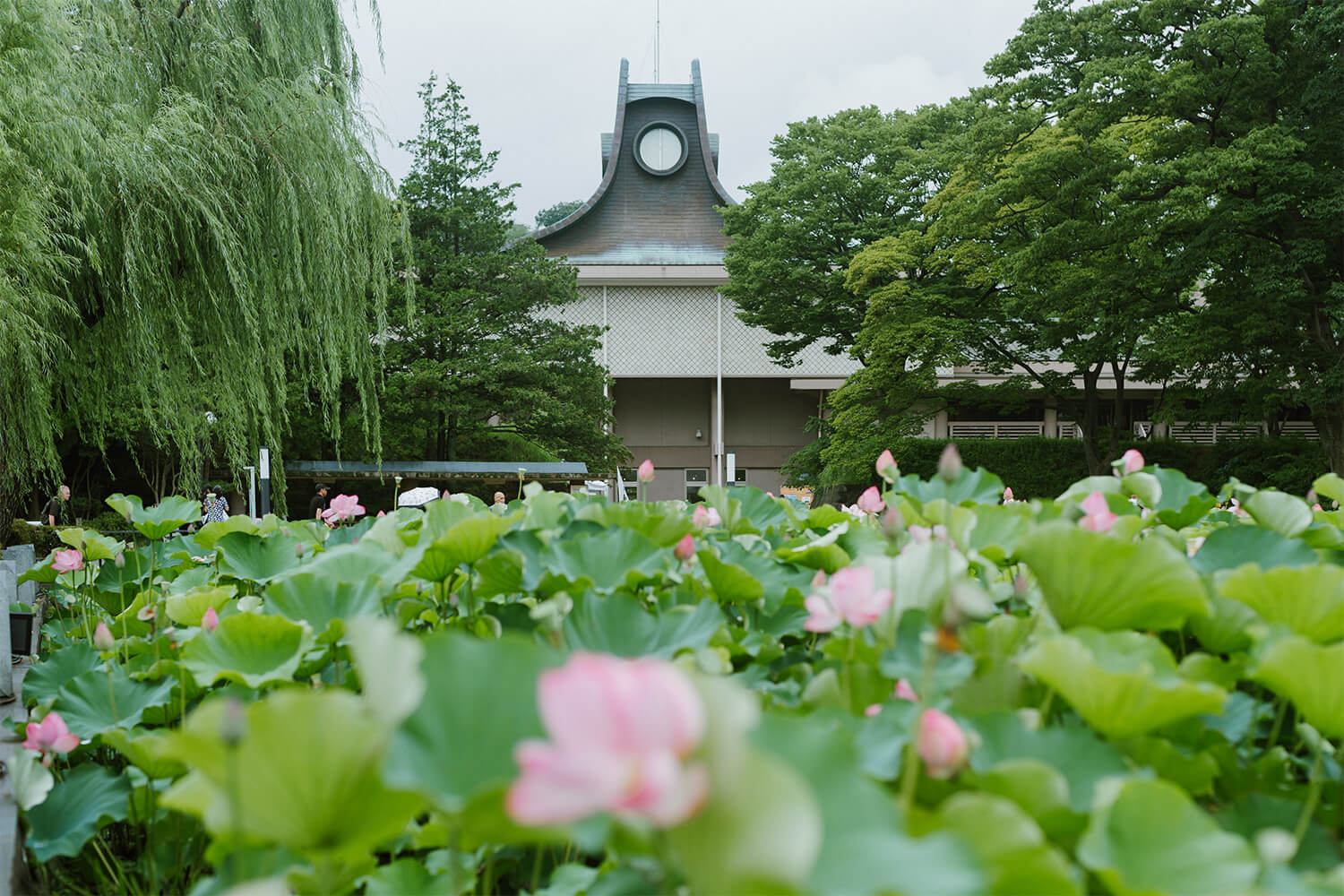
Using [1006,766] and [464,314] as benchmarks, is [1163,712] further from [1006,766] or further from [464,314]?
[464,314]

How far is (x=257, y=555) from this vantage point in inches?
58.1

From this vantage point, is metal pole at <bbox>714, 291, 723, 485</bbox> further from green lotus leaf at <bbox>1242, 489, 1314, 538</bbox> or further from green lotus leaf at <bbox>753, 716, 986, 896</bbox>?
green lotus leaf at <bbox>753, 716, 986, 896</bbox>

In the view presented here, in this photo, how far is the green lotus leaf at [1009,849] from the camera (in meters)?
0.43

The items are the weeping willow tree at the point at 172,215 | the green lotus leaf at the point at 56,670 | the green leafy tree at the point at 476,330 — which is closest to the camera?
the green lotus leaf at the point at 56,670

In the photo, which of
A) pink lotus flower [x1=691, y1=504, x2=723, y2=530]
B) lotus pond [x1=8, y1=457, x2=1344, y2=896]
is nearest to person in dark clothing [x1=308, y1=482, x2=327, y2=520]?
pink lotus flower [x1=691, y1=504, x2=723, y2=530]

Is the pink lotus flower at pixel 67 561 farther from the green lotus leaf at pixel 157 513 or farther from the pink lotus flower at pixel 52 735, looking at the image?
the pink lotus flower at pixel 52 735

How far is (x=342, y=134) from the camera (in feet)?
20.5

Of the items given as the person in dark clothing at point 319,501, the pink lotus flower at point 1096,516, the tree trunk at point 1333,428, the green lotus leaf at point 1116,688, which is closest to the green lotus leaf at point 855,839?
the green lotus leaf at point 1116,688

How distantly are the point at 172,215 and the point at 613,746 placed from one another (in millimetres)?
5841

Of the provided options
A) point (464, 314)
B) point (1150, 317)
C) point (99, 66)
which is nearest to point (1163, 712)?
point (99, 66)

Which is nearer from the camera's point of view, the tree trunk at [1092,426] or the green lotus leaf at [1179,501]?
the green lotus leaf at [1179,501]

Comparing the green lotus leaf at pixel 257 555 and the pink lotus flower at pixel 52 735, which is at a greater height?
the green lotus leaf at pixel 257 555

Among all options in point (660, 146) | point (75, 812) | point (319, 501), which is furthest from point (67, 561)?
point (660, 146)

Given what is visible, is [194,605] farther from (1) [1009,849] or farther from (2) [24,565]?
(2) [24,565]
